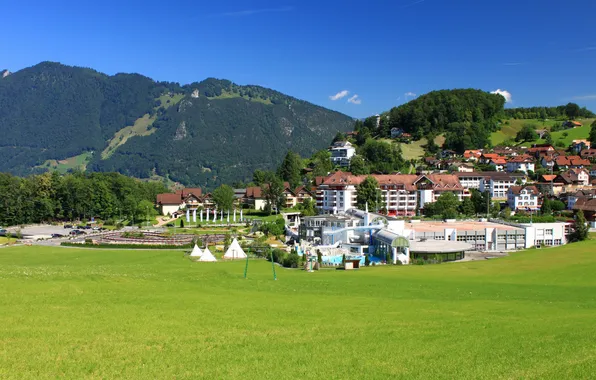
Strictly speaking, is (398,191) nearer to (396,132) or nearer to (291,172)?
(291,172)

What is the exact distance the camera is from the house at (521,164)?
358ft

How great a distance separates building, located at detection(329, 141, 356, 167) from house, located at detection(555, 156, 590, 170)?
47066mm

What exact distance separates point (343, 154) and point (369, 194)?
42978 mm

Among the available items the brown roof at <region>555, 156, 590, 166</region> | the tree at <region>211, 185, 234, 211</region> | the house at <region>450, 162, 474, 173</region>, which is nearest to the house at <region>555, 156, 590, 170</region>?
the brown roof at <region>555, 156, 590, 166</region>

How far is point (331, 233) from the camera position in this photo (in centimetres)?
5581

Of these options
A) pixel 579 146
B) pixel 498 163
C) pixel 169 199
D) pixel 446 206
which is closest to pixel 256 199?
pixel 169 199

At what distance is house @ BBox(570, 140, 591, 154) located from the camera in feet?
393

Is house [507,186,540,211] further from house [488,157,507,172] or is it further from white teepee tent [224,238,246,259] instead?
white teepee tent [224,238,246,259]

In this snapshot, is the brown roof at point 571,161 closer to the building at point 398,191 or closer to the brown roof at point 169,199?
the building at point 398,191

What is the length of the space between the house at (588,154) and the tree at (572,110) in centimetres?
5901

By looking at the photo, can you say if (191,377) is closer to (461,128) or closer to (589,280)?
(589,280)

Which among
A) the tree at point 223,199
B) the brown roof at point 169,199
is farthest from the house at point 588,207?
the brown roof at point 169,199

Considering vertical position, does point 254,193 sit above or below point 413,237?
above

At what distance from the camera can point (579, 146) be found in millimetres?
121750
